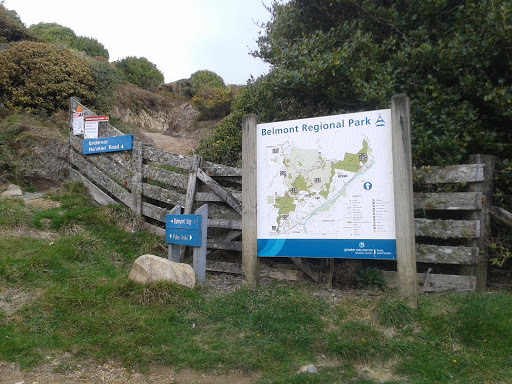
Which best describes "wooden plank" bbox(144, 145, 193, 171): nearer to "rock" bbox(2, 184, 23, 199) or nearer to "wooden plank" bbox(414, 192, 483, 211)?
"rock" bbox(2, 184, 23, 199)

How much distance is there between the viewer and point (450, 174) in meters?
5.66

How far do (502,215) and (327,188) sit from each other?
2.37 m

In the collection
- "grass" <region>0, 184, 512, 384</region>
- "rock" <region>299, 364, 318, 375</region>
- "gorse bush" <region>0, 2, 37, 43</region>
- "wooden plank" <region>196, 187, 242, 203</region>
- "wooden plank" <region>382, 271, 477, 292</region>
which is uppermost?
"gorse bush" <region>0, 2, 37, 43</region>

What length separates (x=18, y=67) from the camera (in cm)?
1220

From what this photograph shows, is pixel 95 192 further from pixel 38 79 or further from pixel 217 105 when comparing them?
pixel 217 105

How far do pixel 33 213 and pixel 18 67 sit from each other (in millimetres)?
6661

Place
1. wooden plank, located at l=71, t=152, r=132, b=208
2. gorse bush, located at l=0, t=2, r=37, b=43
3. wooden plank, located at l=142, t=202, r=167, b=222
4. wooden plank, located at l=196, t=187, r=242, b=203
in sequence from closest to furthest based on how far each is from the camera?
wooden plank, located at l=196, t=187, r=242, b=203
wooden plank, located at l=142, t=202, r=167, b=222
wooden plank, located at l=71, t=152, r=132, b=208
gorse bush, located at l=0, t=2, r=37, b=43

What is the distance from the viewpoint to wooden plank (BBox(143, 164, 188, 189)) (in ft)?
25.0

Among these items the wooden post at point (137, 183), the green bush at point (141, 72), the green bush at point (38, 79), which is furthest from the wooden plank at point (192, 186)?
the green bush at point (141, 72)

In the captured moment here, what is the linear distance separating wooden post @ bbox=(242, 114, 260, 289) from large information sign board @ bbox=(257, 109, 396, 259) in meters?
0.08

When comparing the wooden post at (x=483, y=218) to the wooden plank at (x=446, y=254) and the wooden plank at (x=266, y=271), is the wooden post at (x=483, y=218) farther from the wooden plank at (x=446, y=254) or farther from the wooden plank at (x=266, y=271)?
the wooden plank at (x=266, y=271)

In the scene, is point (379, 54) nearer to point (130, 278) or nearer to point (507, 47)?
point (507, 47)

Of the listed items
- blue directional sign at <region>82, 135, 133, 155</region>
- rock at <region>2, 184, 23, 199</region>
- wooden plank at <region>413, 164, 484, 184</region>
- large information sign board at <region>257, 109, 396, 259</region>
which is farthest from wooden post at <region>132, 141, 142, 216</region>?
wooden plank at <region>413, 164, 484, 184</region>

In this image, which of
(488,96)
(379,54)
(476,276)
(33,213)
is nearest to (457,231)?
(476,276)
